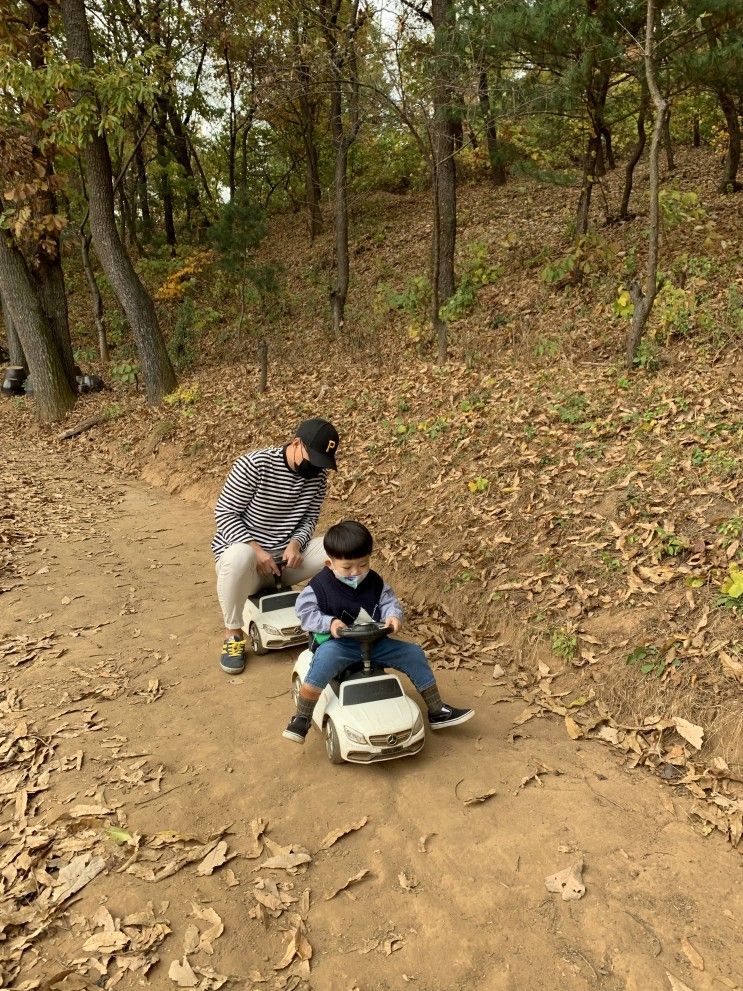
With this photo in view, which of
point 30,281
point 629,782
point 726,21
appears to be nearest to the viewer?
point 629,782

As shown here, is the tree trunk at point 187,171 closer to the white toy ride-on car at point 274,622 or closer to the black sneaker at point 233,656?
the white toy ride-on car at point 274,622

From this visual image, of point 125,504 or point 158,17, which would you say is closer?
point 125,504

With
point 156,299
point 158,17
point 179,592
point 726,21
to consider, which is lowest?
point 179,592

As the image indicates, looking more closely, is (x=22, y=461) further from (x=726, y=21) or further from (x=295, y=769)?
(x=726, y=21)

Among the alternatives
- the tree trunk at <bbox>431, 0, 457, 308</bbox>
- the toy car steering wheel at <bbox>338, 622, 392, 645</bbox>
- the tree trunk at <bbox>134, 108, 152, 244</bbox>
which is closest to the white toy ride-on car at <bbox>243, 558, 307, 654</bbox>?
the toy car steering wheel at <bbox>338, 622, 392, 645</bbox>

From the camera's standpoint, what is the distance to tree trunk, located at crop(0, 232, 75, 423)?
41.7 feet

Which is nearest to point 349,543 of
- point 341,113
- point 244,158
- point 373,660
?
point 373,660

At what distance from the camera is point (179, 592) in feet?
20.1

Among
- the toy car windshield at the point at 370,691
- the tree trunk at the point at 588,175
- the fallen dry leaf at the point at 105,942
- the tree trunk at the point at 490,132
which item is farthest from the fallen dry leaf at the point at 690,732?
the tree trunk at the point at 588,175

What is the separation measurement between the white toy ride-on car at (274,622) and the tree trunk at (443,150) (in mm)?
6741

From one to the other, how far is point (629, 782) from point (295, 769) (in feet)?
6.06

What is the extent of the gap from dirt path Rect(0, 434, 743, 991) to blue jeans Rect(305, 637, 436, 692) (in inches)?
17.5

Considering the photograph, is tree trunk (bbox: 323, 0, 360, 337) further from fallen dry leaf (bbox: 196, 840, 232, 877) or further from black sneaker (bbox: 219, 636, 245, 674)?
fallen dry leaf (bbox: 196, 840, 232, 877)

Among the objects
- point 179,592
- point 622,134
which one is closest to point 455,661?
point 179,592
